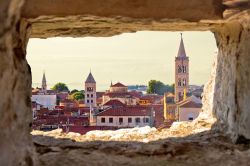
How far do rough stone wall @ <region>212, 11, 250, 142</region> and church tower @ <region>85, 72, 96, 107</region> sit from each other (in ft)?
118

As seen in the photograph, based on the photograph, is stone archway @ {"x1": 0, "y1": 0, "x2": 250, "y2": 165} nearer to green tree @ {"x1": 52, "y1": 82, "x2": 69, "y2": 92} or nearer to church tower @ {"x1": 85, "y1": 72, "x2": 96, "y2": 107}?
church tower @ {"x1": 85, "y1": 72, "x2": 96, "y2": 107}

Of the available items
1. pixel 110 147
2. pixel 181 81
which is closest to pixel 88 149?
pixel 110 147

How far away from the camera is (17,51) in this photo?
297cm

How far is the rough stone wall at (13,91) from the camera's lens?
2.71 metres

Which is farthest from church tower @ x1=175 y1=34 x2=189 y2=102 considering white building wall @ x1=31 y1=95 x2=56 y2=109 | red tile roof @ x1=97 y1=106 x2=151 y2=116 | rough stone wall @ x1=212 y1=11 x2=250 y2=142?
rough stone wall @ x1=212 y1=11 x2=250 y2=142

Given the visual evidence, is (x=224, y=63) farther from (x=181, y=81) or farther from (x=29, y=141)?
(x=181, y=81)

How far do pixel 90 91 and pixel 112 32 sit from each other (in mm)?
42695

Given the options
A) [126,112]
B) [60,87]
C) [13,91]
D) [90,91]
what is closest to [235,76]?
[13,91]

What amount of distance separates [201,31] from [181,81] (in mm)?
41167

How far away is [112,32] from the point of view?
410cm

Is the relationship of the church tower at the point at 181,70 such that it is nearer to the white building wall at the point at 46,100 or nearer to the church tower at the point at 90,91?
the church tower at the point at 90,91

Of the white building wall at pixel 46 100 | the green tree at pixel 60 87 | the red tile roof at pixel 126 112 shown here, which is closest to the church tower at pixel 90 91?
the green tree at pixel 60 87

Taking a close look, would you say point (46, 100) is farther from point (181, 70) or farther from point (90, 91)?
point (181, 70)

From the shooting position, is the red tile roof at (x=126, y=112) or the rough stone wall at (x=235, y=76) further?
the red tile roof at (x=126, y=112)
